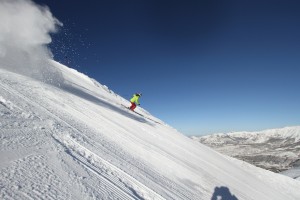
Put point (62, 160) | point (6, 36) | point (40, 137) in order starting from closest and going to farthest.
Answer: point (62, 160) → point (40, 137) → point (6, 36)

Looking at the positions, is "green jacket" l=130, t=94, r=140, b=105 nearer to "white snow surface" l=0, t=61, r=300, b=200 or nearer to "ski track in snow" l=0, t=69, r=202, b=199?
"white snow surface" l=0, t=61, r=300, b=200

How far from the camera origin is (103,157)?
708cm

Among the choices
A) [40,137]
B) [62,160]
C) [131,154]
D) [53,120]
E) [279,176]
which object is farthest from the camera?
[279,176]

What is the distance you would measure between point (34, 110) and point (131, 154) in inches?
139

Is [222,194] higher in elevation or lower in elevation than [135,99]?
lower

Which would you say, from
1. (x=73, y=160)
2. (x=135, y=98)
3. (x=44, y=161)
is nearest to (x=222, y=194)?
(x=73, y=160)

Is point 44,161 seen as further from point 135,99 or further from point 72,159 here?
point 135,99

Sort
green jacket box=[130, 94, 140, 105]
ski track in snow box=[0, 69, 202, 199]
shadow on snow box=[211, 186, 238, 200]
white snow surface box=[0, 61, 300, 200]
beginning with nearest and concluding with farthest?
ski track in snow box=[0, 69, 202, 199], white snow surface box=[0, 61, 300, 200], shadow on snow box=[211, 186, 238, 200], green jacket box=[130, 94, 140, 105]

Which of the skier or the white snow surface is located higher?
the skier

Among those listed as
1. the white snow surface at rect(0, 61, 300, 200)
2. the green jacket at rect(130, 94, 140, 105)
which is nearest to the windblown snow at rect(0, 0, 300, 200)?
the white snow surface at rect(0, 61, 300, 200)

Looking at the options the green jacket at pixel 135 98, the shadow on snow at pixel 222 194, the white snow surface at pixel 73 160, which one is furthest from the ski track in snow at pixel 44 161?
the green jacket at pixel 135 98

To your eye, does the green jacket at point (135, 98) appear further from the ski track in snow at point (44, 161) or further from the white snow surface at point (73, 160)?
the ski track in snow at point (44, 161)

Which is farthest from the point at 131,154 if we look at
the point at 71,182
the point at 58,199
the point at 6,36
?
the point at 6,36

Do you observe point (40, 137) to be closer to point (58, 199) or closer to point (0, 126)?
point (0, 126)
